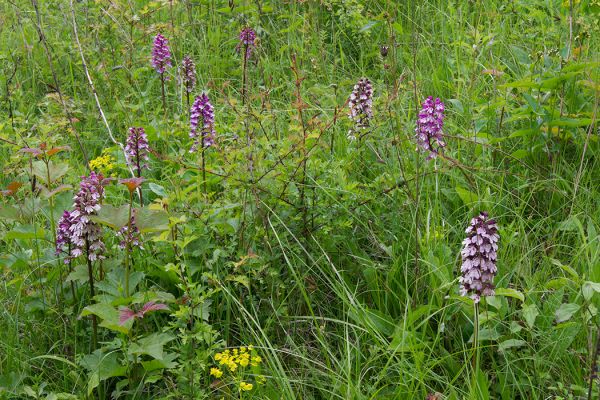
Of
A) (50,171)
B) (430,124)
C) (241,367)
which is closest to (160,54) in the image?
(50,171)

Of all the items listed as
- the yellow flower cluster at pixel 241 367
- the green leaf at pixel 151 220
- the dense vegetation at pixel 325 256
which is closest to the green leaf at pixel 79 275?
the dense vegetation at pixel 325 256

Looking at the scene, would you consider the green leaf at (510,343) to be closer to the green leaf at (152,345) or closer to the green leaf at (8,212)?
the green leaf at (152,345)

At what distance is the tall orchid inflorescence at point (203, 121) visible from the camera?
3.04 m

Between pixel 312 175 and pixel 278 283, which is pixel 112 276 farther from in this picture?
pixel 312 175

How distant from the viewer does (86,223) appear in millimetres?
2297

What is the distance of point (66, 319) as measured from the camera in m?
2.51

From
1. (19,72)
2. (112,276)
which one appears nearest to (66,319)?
(112,276)

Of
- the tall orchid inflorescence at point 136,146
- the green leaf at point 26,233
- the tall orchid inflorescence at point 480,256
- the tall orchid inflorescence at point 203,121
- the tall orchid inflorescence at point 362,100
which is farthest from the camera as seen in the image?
Answer: the tall orchid inflorescence at point 362,100

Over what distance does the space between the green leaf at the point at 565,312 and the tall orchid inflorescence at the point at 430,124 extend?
82 cm

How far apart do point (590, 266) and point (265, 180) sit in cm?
115

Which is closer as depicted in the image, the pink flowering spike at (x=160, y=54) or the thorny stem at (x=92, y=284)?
the thorny stem at (x=92, y=284)

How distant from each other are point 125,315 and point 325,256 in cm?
78

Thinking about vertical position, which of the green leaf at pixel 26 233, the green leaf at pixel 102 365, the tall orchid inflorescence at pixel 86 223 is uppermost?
the tall orchid inflorescence at pixel 86 223

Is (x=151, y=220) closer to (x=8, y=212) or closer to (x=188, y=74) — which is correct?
(x=8, y=212)
